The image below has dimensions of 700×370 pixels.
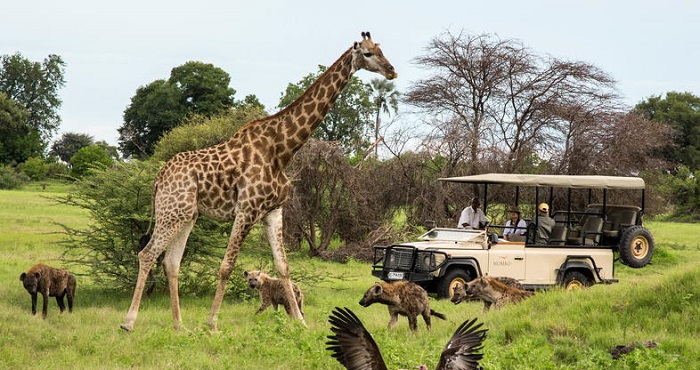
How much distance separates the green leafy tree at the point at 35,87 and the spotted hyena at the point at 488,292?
7664 cm

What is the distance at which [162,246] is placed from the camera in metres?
11.1

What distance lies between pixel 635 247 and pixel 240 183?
8156 millimetres

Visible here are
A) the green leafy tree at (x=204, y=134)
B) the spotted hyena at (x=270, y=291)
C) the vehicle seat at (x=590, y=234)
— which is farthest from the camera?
the green leafy tree at (x=204, y=134)

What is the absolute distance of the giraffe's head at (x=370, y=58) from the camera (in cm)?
1096

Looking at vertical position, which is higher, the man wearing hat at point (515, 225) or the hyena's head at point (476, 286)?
the man wearing hat at point (515, 225)

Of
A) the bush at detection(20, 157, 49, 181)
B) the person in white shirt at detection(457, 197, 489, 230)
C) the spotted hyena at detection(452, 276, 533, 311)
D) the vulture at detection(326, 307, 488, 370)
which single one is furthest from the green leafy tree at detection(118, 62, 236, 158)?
the vulture at detection(326, 307, 488, 370)

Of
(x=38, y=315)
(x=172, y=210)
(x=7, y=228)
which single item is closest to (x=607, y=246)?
(x=172, y=210)

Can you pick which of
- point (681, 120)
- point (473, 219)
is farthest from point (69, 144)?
point (473, 219)

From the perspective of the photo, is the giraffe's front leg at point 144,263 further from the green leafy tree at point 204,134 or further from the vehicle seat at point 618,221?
the green leafy tree at point 204,134

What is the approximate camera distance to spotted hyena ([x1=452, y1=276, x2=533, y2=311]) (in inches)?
488

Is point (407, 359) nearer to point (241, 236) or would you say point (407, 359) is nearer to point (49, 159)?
point (241, 236)

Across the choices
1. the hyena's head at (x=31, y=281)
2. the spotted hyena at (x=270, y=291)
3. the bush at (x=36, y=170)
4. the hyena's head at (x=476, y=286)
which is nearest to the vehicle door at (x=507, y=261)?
the hyena's head at (x=476, y=286)

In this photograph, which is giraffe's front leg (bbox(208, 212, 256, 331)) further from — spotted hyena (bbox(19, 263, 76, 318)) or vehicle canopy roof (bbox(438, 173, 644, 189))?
vehicle canopy roof (bbox(438, 173, 644, 189))

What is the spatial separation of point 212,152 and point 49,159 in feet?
223
